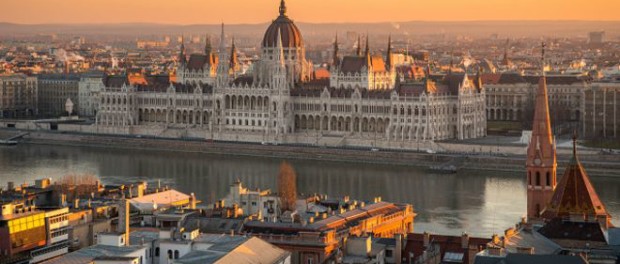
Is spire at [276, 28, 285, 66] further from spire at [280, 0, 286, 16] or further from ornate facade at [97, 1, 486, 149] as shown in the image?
spire at [280, 0, 286, 16]

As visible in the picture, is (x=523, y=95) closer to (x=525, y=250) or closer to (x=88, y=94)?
(x=88, y=94)

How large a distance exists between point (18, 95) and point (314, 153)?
1059 inches

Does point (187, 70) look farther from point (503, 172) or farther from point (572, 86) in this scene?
point (503, 172)

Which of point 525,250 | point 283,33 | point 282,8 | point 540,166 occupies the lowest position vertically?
point 525,250

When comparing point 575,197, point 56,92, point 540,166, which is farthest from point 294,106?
point 575,197

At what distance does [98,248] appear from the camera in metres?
20.5

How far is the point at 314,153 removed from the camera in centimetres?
5197

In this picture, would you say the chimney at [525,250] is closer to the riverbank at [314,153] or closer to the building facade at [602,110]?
the riverbank at [314,153]

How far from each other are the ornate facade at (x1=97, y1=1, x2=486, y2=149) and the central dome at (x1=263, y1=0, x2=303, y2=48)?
4 cm

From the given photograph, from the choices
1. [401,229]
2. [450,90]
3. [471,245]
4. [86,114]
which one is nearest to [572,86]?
[450,90]

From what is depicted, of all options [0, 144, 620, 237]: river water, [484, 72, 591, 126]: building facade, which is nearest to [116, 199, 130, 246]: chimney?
[0, 144, 620, 237]: river water

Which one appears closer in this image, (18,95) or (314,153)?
A: (314,153)

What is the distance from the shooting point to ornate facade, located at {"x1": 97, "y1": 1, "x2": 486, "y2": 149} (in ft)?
179

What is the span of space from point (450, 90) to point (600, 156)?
10.9m
